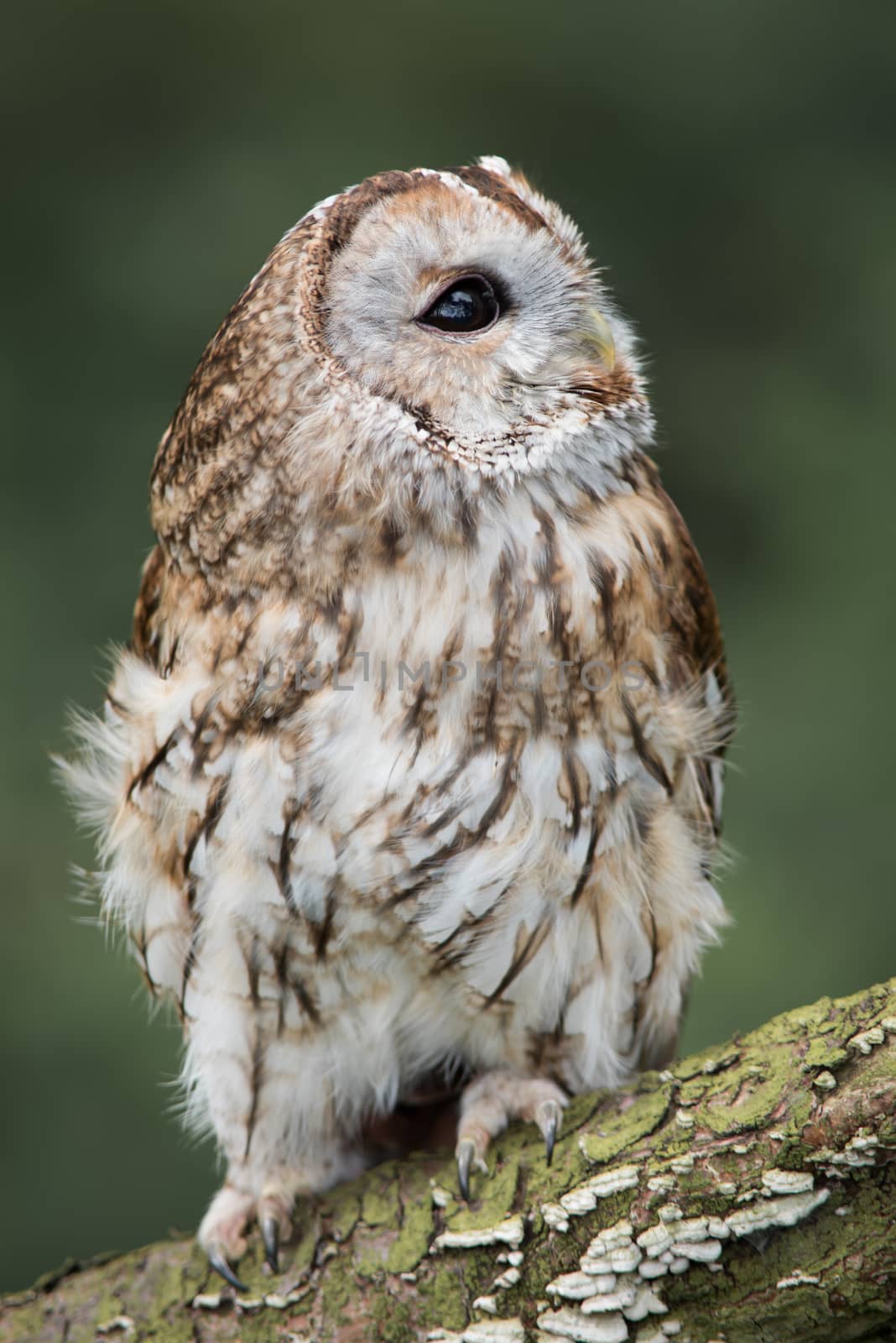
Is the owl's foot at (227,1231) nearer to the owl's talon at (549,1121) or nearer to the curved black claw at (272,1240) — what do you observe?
the curved black claw at (272,1240)

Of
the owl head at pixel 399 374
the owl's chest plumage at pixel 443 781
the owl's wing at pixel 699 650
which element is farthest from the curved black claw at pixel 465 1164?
the owl head at pixel 399 374

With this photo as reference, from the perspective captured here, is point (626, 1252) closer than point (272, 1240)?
Yes

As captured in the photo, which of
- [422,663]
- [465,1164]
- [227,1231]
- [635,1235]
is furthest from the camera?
[227,1231]

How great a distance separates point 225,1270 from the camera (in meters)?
1.62

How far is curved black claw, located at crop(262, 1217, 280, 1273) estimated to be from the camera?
1.62 meters

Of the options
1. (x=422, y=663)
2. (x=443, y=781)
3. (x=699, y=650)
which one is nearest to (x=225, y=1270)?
(x=443, y=781)

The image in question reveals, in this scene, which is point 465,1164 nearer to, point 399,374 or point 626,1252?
point 626,1252

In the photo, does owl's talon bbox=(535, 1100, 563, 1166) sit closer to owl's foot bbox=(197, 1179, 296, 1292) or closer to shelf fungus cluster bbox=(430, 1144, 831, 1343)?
shelf fungus cluster bbox=(430, 1144, 831, 1343)

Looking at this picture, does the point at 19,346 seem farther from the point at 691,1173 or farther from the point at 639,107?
the point at 691,1173

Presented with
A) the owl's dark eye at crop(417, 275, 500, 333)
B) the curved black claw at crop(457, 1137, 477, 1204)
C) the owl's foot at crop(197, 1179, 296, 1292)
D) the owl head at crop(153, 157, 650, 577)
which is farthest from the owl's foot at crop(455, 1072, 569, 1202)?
the owl's dark eye at crop(417, 275, 500, 333)

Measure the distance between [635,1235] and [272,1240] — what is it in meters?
0.52

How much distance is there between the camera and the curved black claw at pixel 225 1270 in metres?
1.62

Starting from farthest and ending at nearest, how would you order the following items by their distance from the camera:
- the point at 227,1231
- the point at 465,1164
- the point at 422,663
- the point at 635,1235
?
the point at 227,1231 → the point at 465,1164 → the point at 422,663 → the point at 635,1235

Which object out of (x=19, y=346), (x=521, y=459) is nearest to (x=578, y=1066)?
(x=521, y=459)
